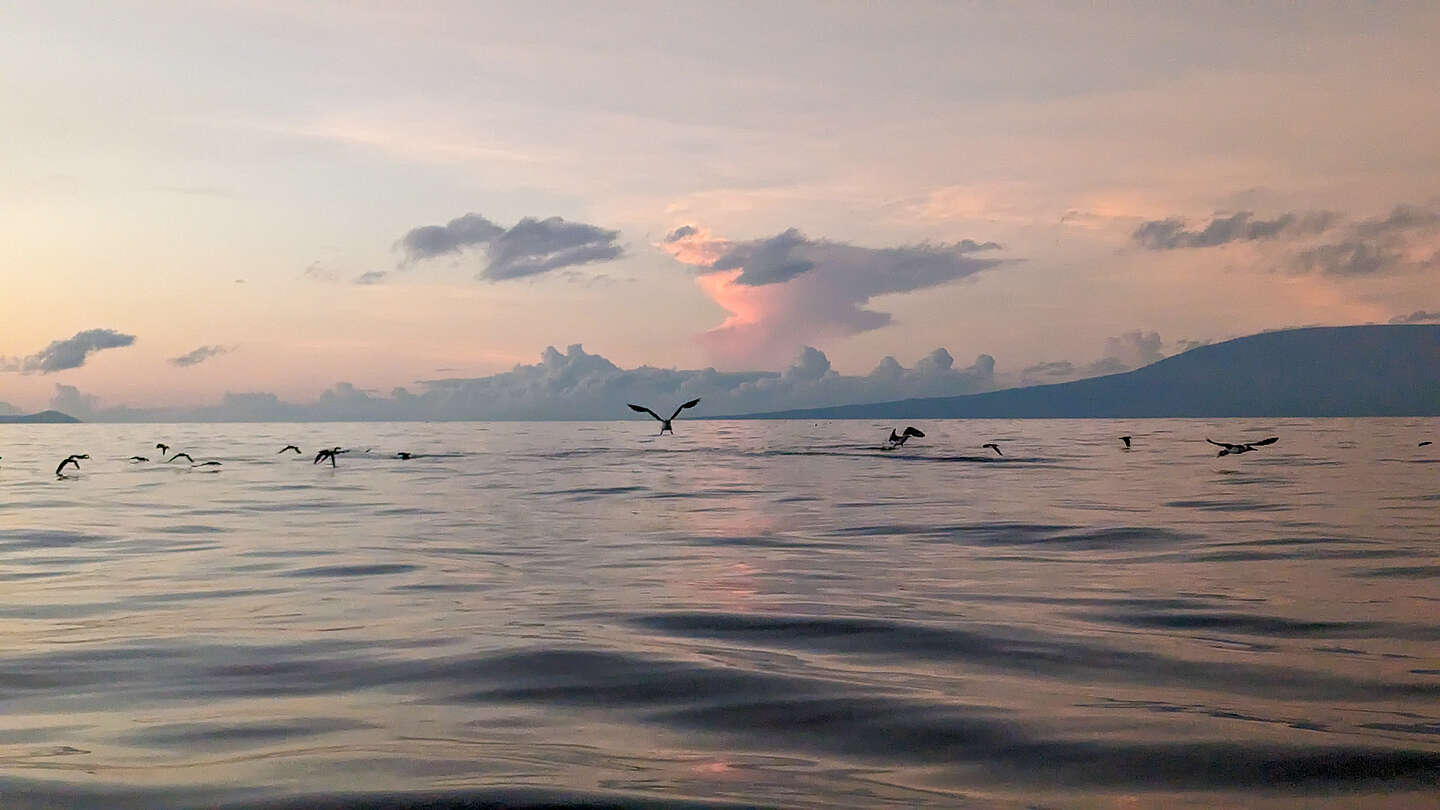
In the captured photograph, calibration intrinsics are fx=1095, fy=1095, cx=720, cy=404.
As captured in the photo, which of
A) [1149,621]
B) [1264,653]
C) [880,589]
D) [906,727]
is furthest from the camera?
[880,589]

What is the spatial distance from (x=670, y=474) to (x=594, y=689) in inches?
1890

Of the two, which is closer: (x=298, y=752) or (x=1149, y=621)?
(x=298, y=752)

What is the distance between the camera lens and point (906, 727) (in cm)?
873

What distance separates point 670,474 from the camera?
191 feet

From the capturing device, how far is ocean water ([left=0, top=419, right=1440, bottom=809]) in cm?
738

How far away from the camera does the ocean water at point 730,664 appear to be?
738 cm

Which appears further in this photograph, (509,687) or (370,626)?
(370,626)

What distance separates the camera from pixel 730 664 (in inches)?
443

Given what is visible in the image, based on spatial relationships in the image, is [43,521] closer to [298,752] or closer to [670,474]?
[298,752]

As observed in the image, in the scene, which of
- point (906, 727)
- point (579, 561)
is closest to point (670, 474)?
point (579, 561)

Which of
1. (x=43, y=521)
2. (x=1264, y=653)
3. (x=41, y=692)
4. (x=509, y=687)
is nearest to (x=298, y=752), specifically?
(x=509, y=687)

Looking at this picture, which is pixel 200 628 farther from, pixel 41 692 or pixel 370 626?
pixel 41 692

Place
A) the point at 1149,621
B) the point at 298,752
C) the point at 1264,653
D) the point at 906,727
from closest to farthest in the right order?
the point at 298,752, the point at 906,727, the point at 1264,653, the point at 1149,621

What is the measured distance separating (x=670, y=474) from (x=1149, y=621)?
4519cm
